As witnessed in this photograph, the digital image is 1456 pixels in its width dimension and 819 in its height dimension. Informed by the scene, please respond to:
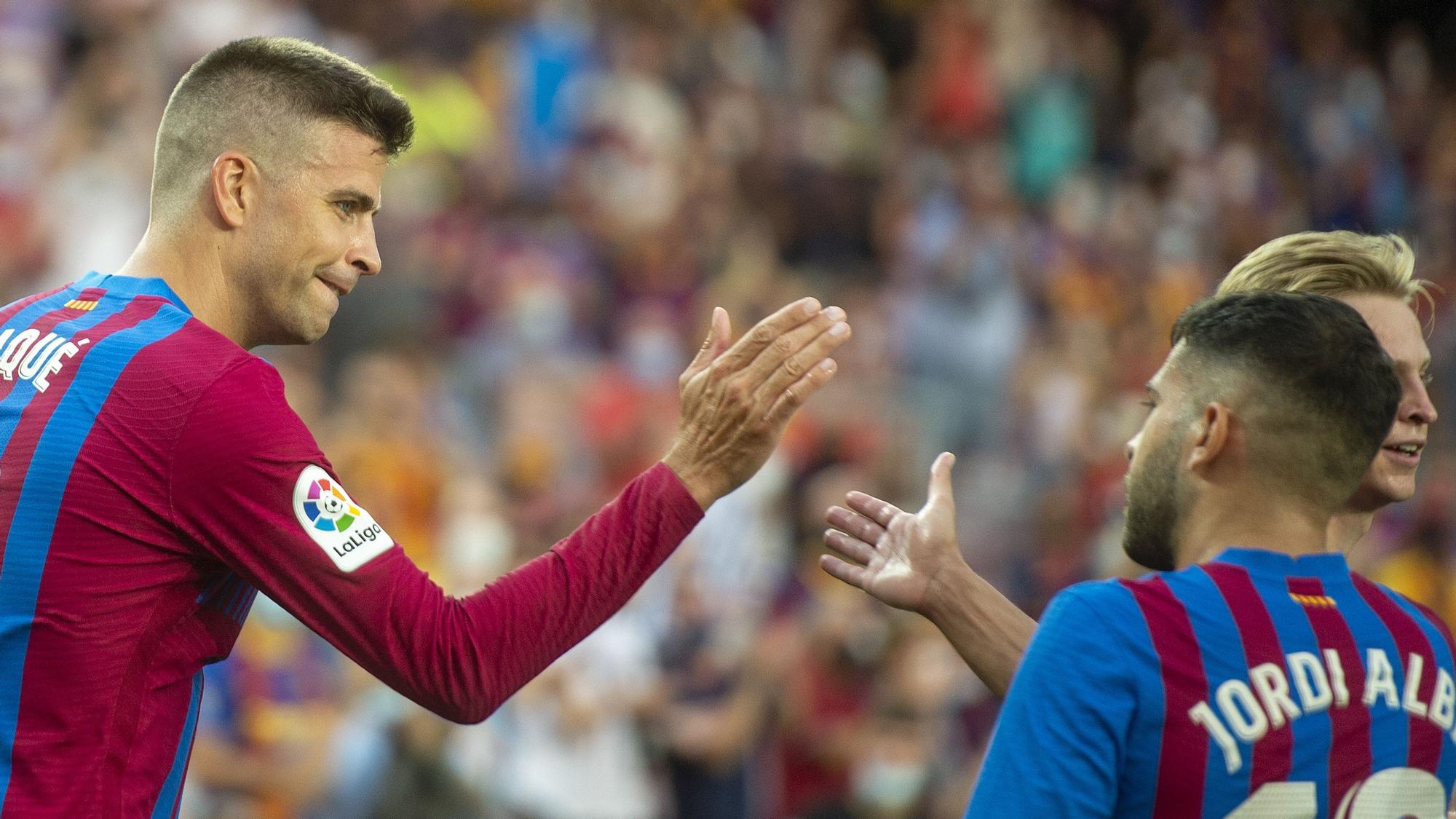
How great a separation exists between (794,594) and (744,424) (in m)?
4.48

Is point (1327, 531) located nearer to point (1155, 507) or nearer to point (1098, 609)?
point (1155, 507)

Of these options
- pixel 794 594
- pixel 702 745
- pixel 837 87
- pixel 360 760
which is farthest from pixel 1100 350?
pixel 360 760

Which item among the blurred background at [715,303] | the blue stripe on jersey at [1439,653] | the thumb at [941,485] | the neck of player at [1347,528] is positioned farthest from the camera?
the blurred background at [715,303]

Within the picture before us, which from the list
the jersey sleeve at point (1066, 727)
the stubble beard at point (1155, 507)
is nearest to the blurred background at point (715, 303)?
the stubble beard at point (1155, 507)

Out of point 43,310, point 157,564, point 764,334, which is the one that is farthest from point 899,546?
point 43,310

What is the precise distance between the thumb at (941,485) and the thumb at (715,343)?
40cm

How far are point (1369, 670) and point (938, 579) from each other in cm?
73

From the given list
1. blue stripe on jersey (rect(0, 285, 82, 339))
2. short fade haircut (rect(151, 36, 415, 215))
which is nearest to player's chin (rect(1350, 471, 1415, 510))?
short fade haircut (rect(151, 36, 415, 215))

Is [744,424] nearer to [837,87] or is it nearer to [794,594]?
[794,594]

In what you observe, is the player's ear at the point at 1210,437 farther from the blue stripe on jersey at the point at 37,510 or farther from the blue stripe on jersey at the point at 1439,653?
the blue stripe on jersey at the point at 37,510

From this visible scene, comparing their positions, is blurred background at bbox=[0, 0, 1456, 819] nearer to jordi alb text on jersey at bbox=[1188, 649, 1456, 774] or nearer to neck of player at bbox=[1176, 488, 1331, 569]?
neck of player at bbox=[1176, 488, 1331, 569]

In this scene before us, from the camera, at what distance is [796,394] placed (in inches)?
98.5

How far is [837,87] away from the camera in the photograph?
35.0 ft

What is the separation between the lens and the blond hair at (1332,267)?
2.74 metres
